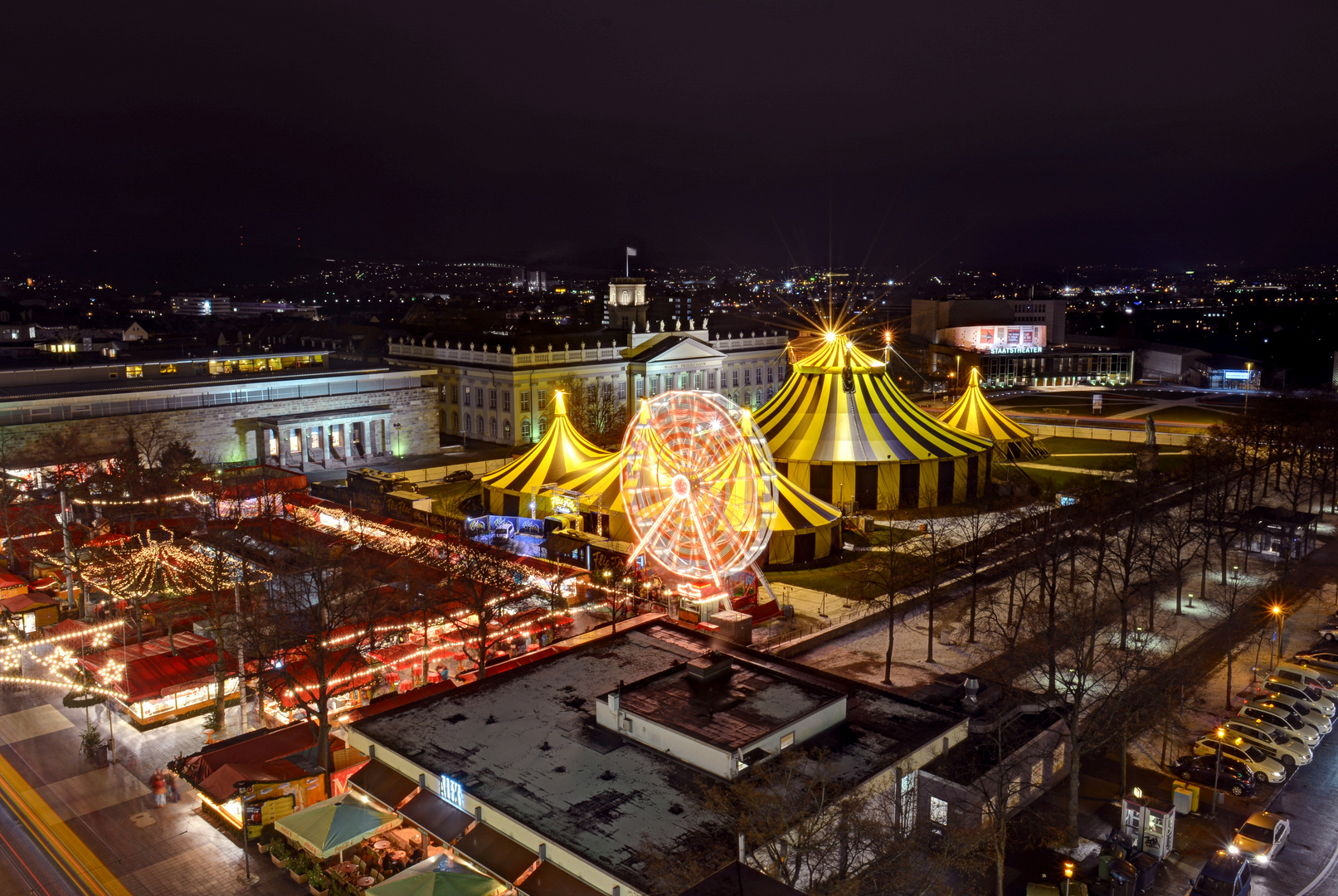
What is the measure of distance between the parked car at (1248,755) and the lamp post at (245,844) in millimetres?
17915

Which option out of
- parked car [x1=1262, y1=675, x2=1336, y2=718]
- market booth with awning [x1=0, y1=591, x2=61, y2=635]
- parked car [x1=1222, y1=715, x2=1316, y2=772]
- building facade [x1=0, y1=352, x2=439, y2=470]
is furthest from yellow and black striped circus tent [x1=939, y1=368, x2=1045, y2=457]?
market booth with awning [x1=0, y1=591, x2=61, y2=635]

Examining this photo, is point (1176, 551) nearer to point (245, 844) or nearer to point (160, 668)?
point (245, 844)

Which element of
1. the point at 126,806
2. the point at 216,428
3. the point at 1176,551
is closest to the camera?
the point at 126,806

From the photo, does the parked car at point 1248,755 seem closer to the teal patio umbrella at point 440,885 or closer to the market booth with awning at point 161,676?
the teal patio umbrella at point 440,885

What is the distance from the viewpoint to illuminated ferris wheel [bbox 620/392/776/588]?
2503 centimetres

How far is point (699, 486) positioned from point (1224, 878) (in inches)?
573

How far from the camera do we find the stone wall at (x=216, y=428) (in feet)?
142

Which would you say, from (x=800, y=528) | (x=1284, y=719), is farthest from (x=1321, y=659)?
(x=800, y=528)

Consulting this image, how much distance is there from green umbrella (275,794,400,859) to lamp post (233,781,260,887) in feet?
1.76

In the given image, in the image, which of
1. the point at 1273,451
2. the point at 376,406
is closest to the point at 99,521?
the point at 376,406

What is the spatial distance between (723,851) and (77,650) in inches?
769

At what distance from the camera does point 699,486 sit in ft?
84.9

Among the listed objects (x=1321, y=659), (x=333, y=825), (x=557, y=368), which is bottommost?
(x=1321, y=659)

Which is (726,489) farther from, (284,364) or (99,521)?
(284,364)
